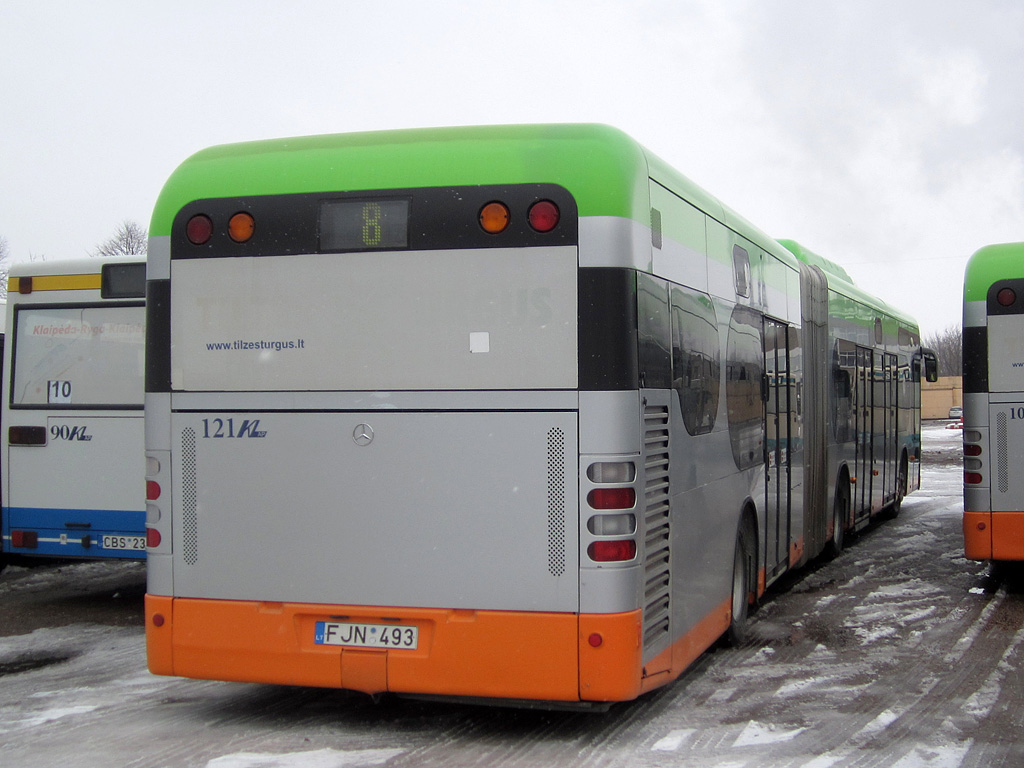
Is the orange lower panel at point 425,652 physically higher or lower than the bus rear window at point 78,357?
lower

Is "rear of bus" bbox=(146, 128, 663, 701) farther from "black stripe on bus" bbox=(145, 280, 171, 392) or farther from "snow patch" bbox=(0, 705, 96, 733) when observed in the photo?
"snow patch" bbox=(0, 705, 96, 733)

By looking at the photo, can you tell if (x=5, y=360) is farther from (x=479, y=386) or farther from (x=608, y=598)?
(x=608, y=598)

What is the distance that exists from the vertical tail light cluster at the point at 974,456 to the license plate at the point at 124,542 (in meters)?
7.26

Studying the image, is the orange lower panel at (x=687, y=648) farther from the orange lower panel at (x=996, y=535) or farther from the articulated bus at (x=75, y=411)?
the articulated bus at (x=75, y=411)

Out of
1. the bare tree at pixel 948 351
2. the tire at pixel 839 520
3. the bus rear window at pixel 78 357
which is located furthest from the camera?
the bare tree at pixel 948 351

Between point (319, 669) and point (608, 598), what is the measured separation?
150cm

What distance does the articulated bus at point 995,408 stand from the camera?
10.1 metres

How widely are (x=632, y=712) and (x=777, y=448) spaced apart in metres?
3.62

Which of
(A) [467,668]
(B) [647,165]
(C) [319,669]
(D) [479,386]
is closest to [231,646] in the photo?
(C) [319,669]

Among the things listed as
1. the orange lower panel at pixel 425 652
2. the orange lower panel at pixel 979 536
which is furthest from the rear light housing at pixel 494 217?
the orange lower panel at pixel 979 536

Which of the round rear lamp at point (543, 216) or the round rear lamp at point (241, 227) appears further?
the round rear lamp at point (241, 227)

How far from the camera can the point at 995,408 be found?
401 inches

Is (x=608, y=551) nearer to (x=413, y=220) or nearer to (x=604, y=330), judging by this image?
(x=604, y=330)

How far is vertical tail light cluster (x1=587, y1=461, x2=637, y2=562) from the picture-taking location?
5.39 m
